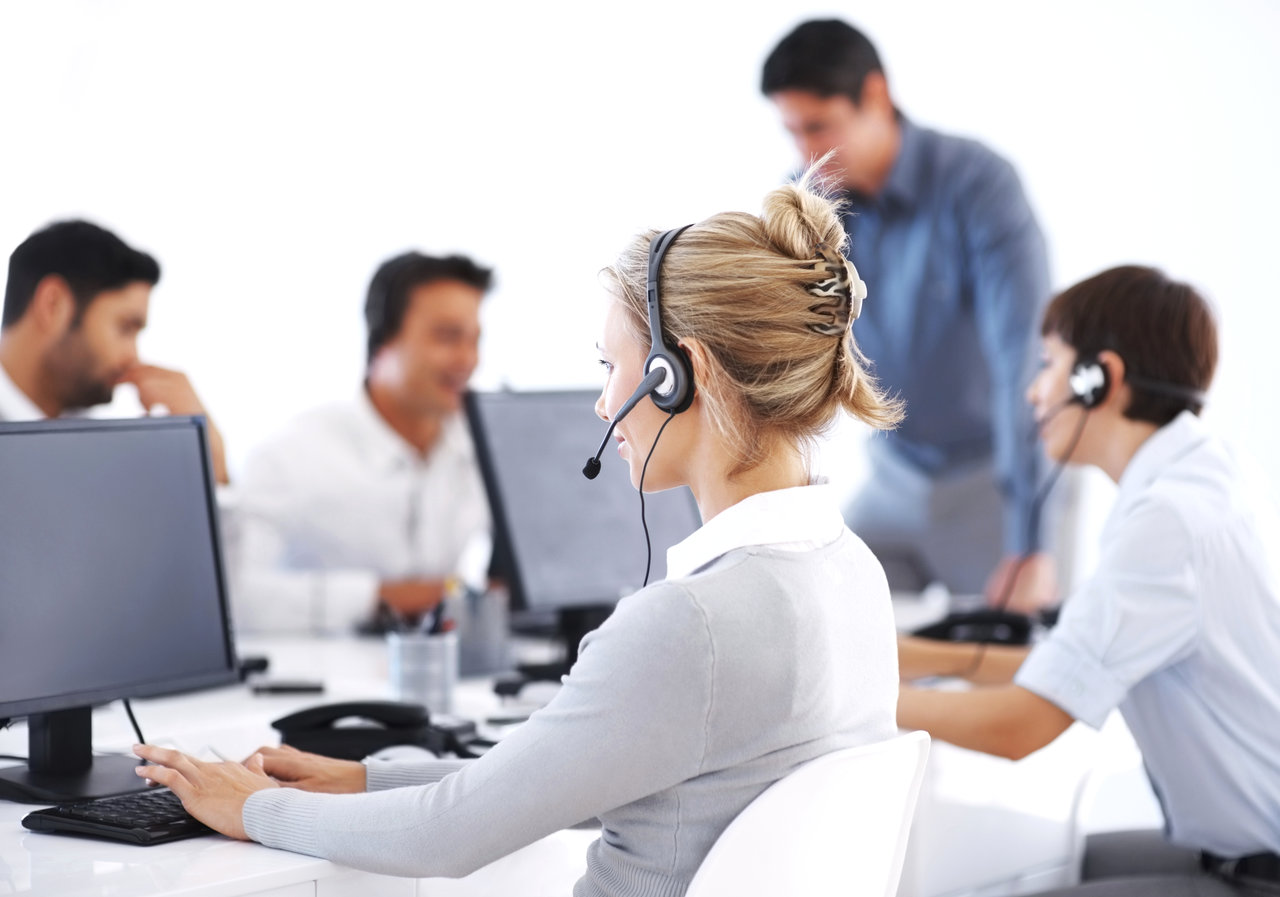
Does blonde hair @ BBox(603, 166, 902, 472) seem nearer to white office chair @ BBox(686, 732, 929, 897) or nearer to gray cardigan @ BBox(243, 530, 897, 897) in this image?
gray cardigan @ BBox(243, 530, 897, 897)

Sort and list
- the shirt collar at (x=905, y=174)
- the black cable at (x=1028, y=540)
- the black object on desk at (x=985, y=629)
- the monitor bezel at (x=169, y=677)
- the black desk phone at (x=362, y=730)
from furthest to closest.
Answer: the shirt collar at (x=905, y=174) < the black object on desk at (x=985, y=629) < the black cable at (x=1028, y=540) < the black desk phone at (x=362, y=730) < the monitor bezel at (x=169, y=677)

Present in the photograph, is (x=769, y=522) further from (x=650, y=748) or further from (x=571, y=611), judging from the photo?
(x=571, y=611)

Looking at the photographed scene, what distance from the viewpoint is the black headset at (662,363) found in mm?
1229

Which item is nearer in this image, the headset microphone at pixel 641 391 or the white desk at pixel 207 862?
the white desk at pixel 207 862

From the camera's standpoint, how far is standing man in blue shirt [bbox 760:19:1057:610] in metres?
3.61

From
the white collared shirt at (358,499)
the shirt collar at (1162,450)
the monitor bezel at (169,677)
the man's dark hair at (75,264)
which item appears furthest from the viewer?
the white collared shirt at (358,499)

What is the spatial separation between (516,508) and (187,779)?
897mm

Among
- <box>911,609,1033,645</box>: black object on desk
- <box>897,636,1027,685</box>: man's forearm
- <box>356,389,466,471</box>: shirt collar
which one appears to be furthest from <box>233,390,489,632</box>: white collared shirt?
<box>897,636,1027,685</box>: man's forearm

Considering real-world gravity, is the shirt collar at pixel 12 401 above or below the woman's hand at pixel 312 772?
above

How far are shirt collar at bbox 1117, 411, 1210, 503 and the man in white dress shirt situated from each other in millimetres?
1678

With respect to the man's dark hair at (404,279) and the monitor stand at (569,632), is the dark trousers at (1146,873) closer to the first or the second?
the monitor stand at (569,632)

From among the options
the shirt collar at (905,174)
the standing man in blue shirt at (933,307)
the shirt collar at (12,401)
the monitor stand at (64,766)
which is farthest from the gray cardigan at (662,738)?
the shirt collar at (905,174)

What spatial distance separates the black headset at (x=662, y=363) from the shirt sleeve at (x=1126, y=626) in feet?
2.73

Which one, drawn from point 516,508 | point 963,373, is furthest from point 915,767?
point 963,373
